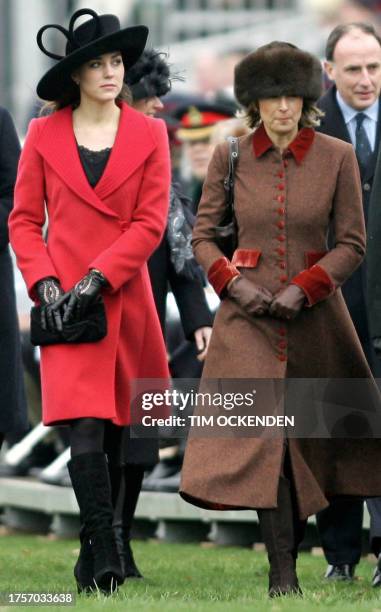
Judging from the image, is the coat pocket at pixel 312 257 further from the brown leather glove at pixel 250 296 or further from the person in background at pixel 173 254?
the person in background at pixel 173 254

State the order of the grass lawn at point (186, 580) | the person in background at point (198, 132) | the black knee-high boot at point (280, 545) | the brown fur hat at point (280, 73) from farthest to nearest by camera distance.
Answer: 1. the person in background at point (198, 132)
2. the brown fur hat at point (280, 73)
3. the black knee-high boot at point (280, 545)
4. the grass lawn at point (186, 580)

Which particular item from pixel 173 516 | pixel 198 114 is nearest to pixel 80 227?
pixel 173 516

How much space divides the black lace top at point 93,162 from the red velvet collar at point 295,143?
620 mm

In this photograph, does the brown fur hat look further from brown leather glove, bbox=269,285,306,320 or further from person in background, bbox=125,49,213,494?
person in background, bbox=125,49,213,494

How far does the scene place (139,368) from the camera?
390 inches

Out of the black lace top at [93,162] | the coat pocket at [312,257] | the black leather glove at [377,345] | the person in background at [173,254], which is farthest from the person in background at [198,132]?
the black leather glove at [377,345]

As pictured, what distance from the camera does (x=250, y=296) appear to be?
946 cm

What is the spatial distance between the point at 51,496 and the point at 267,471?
4.55 meters

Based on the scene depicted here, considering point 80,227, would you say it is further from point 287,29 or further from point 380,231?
point 287,29

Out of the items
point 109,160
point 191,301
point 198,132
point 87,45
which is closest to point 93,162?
→ point 109,160

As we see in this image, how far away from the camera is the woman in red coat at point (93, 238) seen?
9523mm

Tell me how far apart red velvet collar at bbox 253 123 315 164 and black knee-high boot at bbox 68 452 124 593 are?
1412mm

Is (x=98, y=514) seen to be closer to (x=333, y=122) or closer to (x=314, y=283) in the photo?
(x=314, y=283)

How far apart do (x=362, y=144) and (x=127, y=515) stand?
1.98 meters
